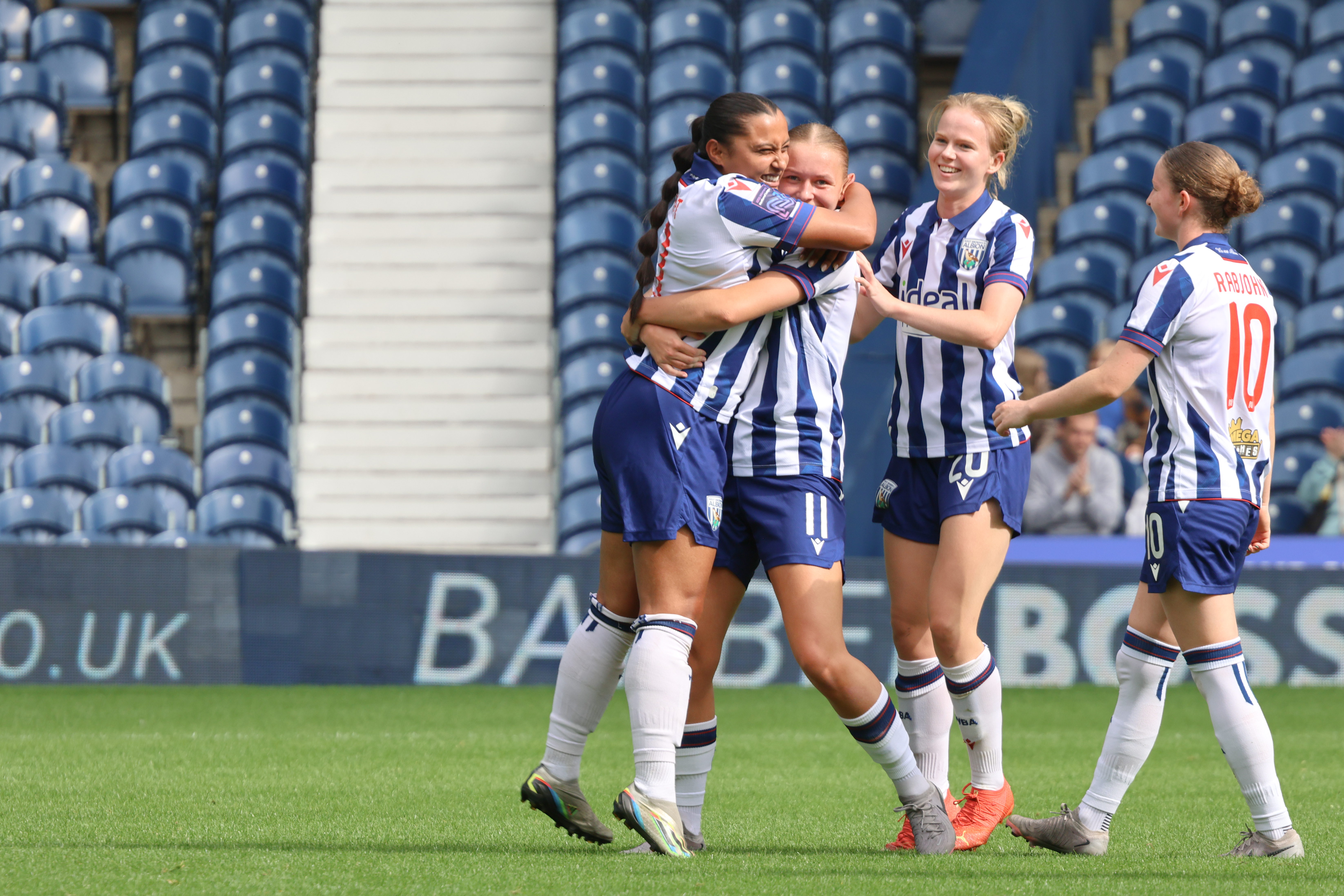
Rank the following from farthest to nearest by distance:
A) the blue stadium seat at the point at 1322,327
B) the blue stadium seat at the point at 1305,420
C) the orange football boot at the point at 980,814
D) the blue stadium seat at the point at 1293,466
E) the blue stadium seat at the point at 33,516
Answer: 1. the blue stadium seat at the point at 1322,327
2. the blue stadium seat at the point at 33,516
3. the blue stadium seat at the point at 1305,420
4. the blue stadium seat at the point at 1293,466
5. the orange football boot at the point at 980,814

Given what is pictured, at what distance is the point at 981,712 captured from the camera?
4.21 meters

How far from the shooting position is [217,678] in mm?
8672

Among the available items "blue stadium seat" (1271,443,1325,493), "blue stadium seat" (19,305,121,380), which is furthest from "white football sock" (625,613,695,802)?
"blue stadium seat" (19,305,121,380)

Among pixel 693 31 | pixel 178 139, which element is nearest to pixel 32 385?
pixel 178 139

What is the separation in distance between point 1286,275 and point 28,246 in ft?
30.3

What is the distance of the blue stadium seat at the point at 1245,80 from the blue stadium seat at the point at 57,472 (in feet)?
29.1

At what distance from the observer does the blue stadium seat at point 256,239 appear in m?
12.7

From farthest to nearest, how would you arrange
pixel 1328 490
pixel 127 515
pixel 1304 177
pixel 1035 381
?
pixel 1304 177 < pixel 127 515 < pixel 1328 490 < pixel 1035 381

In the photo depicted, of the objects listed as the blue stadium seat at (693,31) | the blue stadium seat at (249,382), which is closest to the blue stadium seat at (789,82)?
the blue stadium seat at (693,31)

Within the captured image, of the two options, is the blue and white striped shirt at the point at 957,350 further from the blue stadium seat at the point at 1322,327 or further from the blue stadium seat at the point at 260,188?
the blue stadium seat at the point at 260,188

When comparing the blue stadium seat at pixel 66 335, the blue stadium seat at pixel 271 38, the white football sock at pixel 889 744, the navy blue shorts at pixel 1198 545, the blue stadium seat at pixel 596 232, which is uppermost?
the blue stadium seat at pixel 271 38

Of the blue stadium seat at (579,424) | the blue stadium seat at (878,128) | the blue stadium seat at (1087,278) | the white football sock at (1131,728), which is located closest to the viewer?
the white football sock at (1131,728)

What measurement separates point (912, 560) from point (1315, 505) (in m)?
5.99

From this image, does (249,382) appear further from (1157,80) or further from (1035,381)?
(1157,80)
